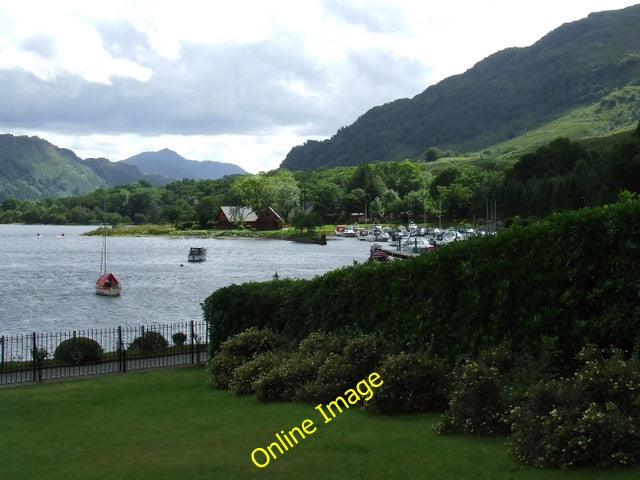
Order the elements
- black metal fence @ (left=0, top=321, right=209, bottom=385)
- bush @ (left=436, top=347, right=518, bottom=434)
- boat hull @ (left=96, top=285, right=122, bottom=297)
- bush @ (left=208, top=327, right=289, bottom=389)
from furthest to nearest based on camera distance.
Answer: boat hull @ (left=96, top=285, right=122, bottom=297)
black metal fence @ (left=0, top=321, right=209, bottom=385)
bush @ (left=208, top=327, right=289, bottom=389)
bush @ (left=436, top=347, right=518, bottom=434)

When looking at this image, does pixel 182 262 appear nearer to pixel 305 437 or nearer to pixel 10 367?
pixel 10 367

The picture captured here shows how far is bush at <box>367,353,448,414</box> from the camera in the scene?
11.1 metres

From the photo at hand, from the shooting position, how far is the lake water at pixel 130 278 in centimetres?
4888

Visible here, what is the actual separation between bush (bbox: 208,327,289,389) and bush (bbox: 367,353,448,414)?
615 centimetres

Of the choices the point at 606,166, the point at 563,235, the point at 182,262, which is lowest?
the point at 182,262

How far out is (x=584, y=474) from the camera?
22.9 feet

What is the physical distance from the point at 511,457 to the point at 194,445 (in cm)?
503

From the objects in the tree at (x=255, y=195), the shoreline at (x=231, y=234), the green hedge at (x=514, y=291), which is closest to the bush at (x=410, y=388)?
the green hedge at (x=514, y=291)

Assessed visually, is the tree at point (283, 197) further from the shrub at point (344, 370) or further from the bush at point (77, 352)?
the shrub at point (344, 370)

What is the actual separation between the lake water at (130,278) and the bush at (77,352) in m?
21.7

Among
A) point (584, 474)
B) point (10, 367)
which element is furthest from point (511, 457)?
point (10, 367)

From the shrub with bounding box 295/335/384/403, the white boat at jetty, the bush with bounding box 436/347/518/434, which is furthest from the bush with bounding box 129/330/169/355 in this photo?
the white boat at jetty

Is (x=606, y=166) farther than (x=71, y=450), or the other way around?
(x=606, y=166)

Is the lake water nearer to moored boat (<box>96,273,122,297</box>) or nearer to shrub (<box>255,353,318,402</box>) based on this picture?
moored boat (<box>96,273,122,297</box>)
